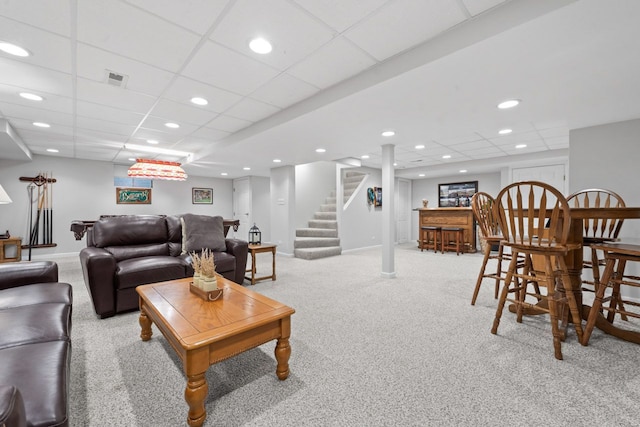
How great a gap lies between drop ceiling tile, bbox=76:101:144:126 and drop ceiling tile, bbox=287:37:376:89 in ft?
8.04

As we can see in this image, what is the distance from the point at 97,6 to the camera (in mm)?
1745

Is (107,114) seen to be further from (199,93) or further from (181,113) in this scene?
(199,93)

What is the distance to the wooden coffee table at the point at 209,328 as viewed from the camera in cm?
132

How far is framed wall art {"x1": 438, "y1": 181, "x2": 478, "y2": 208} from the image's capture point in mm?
8281

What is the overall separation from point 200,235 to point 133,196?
5.26 meters

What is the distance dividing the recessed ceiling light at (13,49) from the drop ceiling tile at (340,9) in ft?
7.32

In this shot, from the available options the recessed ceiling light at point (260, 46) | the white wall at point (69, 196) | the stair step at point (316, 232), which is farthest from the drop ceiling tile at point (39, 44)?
the white wall at point (69, 196)

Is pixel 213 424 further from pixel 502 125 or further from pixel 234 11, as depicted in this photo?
pixel 502 125

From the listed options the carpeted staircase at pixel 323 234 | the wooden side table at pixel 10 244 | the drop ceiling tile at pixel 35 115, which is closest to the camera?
the drop ceiling tile at pixel 35 115

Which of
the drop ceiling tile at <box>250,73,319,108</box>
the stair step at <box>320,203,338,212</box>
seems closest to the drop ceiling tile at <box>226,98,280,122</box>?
Result: the drop ceiling tile at <box>250,73,319,108</box>

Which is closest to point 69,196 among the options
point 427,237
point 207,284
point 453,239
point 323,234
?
point 323,234

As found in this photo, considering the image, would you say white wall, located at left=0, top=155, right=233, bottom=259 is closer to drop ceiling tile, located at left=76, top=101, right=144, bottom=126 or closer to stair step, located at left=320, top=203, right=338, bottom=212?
drop ceiling tile, located at left=76, top=101, right=144, bottom=126

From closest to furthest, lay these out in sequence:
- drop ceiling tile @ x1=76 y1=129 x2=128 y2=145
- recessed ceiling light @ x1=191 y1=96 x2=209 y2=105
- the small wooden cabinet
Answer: recessed ceiling light @ x1=191 y1=96 x2=209 y2=105 < drop ceiling tile @ x1=76 y1=129 x2=128 y2=145 < the small wooden cabinet

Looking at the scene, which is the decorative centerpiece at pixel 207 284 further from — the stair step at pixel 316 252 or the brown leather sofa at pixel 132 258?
the stair step at pixel 316 252
